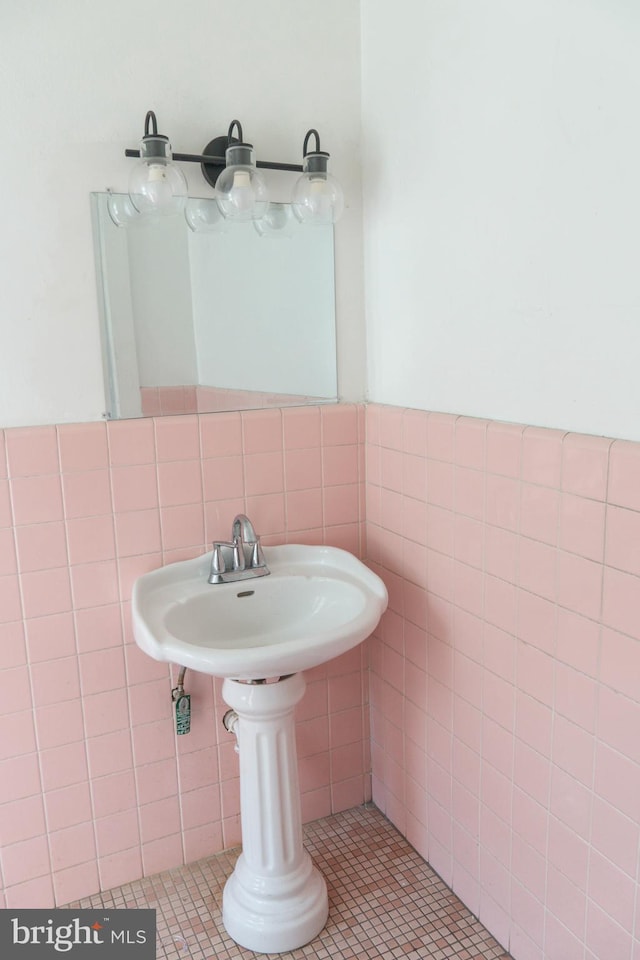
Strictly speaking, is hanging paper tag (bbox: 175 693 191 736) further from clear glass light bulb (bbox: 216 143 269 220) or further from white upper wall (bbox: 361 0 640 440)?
clear glass light bulb (bbox: 216 143 269 220)

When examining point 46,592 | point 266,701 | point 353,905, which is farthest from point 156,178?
point 353,905

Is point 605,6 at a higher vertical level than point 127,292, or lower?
higher

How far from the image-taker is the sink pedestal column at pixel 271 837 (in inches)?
65.5

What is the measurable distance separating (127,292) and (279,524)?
692 millimetres

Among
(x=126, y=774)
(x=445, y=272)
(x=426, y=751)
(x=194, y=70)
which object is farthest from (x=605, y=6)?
(x=126, y=774)

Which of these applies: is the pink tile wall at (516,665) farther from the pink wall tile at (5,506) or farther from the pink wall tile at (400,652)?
the pink wall tile at (5,506)

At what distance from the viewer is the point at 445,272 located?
1639 mm

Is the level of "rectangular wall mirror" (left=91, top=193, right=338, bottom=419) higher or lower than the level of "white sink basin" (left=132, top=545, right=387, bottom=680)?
higher

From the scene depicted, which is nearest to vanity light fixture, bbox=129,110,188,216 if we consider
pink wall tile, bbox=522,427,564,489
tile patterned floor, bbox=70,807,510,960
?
pink wall tile, bbox=522,427,564,489

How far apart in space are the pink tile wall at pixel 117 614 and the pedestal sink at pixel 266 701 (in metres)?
0.15

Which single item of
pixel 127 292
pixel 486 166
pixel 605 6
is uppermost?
pixel 605 6

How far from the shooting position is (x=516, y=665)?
150 centimetres

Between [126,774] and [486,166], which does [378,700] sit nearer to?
[126,774]

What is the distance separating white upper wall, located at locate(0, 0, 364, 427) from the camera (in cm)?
154
